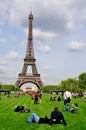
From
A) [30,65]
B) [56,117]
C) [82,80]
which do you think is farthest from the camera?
[30,65]

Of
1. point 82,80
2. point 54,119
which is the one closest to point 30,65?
point 82,80

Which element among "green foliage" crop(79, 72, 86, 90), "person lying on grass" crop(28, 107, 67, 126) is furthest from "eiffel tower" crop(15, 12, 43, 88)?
"person lying on grass" crop(28, 107, 67, 126)

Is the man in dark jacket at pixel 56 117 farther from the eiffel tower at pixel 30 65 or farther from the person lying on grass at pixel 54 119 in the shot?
the eiffel tower at pixel 30 65

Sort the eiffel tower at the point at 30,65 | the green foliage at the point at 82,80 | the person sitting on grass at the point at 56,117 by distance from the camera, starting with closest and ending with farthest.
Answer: the person sitting on grass at the point at 56,117 < the green foliage at the point at 82,80 < the eiffel tower at the point at 30,65

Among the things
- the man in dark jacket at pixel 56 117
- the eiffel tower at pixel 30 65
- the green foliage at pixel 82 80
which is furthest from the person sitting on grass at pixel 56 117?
the eiffel tower at pixel 30 65

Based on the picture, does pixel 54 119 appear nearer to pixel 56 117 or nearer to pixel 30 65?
pixel 56 117

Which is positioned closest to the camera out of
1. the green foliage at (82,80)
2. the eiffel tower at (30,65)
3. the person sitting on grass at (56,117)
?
the person sitting on grass at (56,117)

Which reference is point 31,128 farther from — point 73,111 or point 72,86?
point 72,86

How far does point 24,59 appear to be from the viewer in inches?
6772

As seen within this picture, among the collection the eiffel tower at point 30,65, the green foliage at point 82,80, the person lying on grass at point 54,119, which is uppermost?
the eiffel tower at point 30,65

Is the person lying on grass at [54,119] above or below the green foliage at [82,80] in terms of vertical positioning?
below

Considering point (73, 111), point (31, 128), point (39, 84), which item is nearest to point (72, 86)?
point (39, 84)

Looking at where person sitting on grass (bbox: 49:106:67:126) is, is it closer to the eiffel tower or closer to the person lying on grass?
the person lying on grass

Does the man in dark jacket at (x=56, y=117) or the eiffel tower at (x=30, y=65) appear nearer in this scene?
the man in dark jacket at (x=56, y=117)
